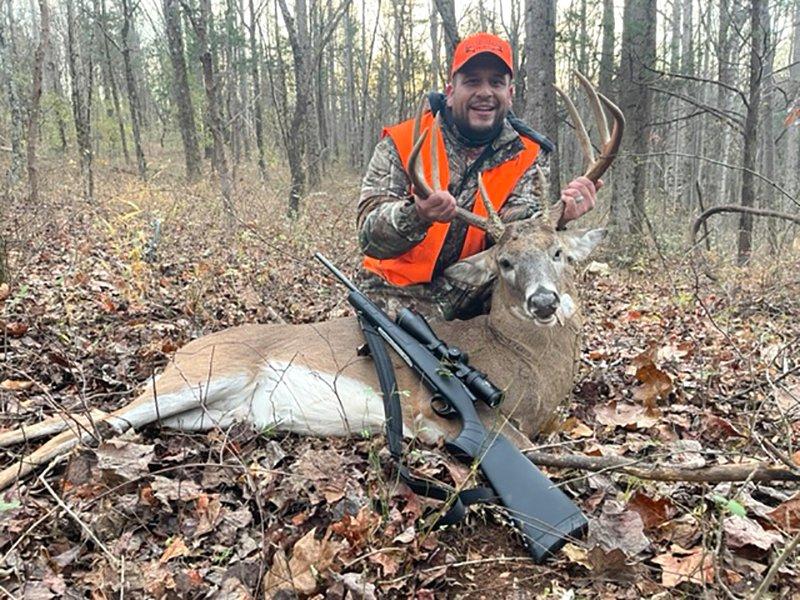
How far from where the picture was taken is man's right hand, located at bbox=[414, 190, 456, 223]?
3602mm

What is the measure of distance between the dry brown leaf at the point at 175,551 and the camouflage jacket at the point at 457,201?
2.24 metres

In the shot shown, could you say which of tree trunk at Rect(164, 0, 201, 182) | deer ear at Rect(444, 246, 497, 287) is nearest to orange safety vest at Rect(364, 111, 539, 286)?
deer ear at Rect(444, 246, 497, 287)

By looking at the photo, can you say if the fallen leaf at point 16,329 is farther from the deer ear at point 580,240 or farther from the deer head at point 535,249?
the deer ear at point 580,240

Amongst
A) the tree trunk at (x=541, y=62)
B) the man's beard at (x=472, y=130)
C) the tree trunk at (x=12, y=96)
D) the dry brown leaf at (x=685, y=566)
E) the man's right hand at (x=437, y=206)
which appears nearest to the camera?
the dry brown leaf at (x=685, y=566)

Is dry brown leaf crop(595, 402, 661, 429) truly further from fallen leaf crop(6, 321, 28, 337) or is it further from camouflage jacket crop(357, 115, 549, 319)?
fallen leaf crop(6, 321, 28, 337)

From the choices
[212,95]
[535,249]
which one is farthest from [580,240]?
[212,95]

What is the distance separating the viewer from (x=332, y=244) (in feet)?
26.1

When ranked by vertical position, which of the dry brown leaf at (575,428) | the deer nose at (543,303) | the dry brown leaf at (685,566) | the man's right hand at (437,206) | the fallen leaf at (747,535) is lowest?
the dry brown leaf at (575,428)

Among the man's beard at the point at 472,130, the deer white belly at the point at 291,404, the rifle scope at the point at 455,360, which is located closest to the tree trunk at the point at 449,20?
the man's beard at the point at 472,130

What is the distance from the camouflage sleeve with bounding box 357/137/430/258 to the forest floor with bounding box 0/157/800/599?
127 cm

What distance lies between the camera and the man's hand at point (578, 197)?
390 centimetres

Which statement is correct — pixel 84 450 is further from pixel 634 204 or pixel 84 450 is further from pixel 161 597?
pixel 634 204

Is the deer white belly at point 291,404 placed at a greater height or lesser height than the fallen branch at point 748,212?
lesser

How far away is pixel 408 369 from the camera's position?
3693 mm
